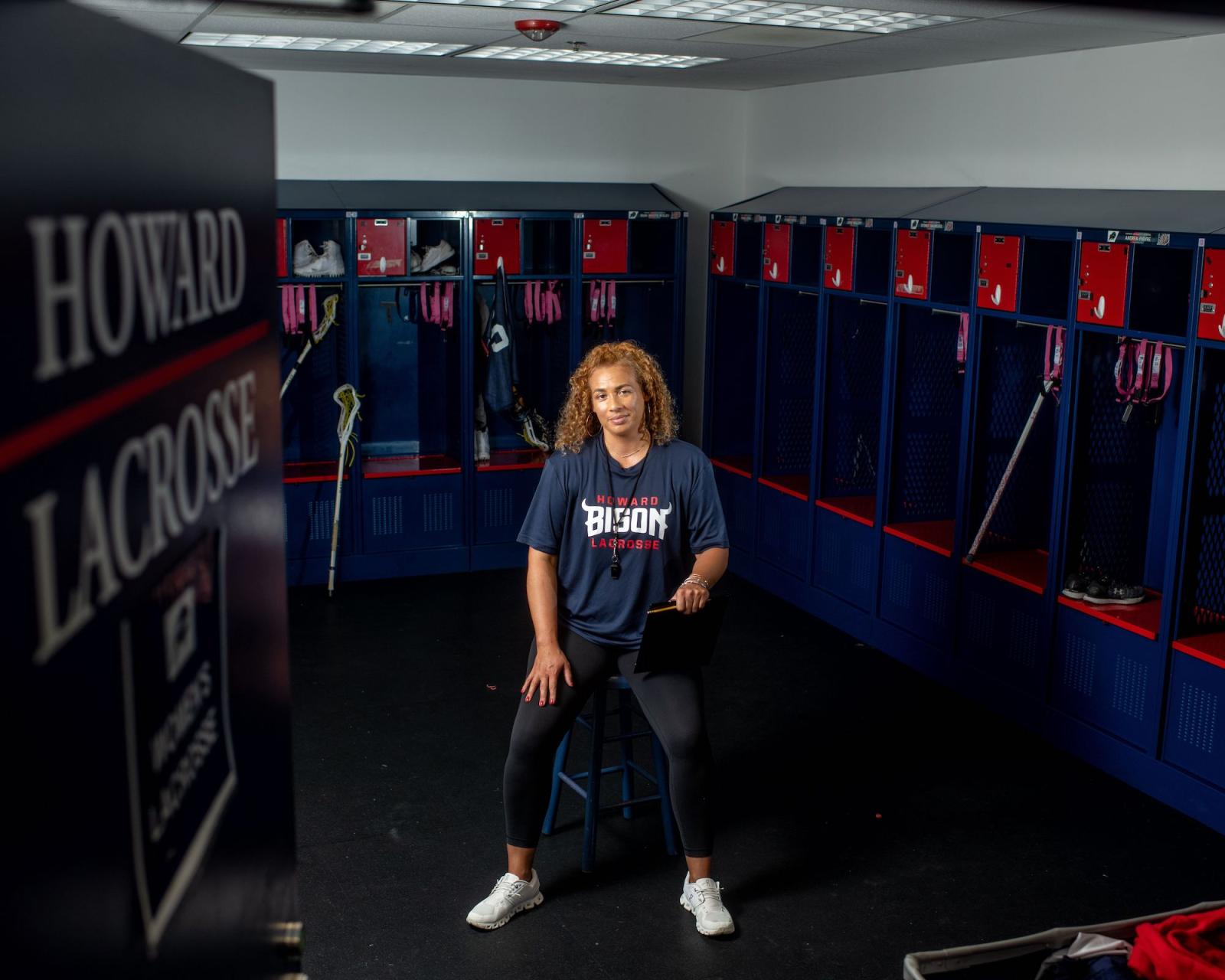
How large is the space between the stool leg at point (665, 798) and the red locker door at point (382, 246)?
344 centimetres

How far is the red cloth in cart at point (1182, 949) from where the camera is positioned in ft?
7.59

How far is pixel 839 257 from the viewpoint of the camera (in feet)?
19.1

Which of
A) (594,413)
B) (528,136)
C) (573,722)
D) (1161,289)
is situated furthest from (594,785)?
(528,136)

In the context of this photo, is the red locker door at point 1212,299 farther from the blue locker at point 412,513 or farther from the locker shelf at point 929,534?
the blue locker at point 412,513

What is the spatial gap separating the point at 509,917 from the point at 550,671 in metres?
0.72

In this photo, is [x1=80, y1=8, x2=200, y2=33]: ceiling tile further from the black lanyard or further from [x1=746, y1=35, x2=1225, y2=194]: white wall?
[x1=746, y1=35, x2=1225, y2=194]: white wall

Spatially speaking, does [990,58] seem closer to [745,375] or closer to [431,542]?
[745,375]

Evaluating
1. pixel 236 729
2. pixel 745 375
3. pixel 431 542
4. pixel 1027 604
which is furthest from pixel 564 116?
pixel 236 729

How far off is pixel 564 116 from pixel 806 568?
292 centimetres

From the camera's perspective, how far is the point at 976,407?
5.09m

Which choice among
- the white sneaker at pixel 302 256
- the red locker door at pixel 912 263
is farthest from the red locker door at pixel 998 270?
the white sneaker at pixel 302 256

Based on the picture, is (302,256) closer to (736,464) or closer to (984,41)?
(736,464)

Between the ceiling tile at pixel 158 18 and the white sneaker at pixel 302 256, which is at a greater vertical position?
the ceiling tile at pixel 158 18

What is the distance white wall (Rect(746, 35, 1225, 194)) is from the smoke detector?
2040 millimetres
